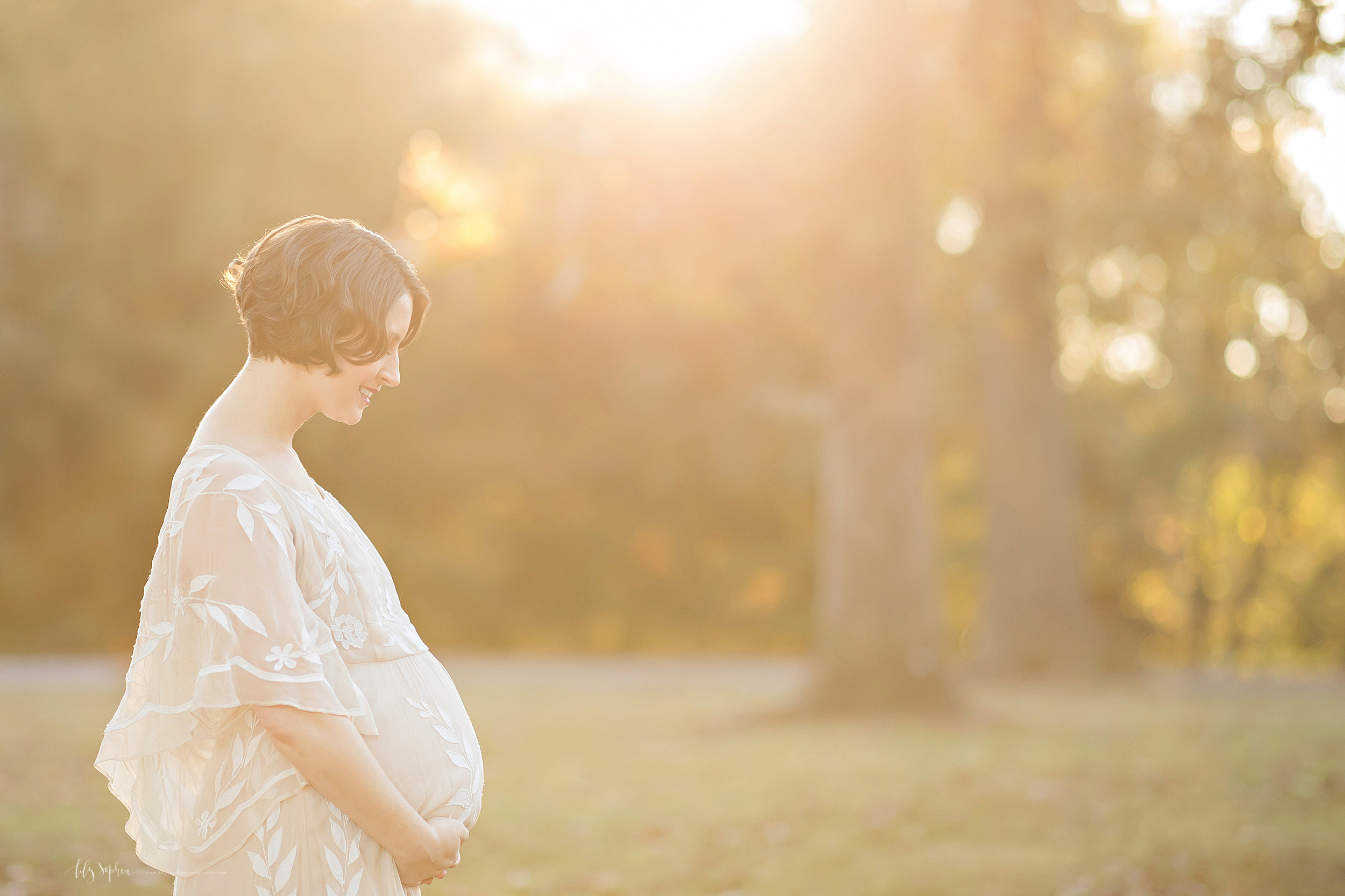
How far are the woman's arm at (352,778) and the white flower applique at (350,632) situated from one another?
0.16 m

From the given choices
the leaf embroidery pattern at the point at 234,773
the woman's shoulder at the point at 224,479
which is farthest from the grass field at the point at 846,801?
the woman's shoulder at the point at 224,479

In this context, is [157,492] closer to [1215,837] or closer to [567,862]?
[567,862]

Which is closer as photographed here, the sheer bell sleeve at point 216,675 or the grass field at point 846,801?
the sheer bell sleeve at point 216,675

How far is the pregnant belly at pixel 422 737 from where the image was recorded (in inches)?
91.7

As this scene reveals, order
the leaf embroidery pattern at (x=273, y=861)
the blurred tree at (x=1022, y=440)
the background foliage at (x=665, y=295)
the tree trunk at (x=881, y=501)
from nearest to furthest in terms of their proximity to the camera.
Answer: the leaf embroidery pattern at (x=273, y=861)
the tree trunk at (x=881, y=501)
the background foliage at (x=665, y=295)
the blurred tree at (x=1022, y=440)

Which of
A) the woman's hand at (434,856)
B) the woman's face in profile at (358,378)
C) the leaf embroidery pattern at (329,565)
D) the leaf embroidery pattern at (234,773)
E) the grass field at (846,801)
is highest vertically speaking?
the woman's face in profile at (358,378)

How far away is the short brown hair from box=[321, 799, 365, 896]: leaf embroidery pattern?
29.2 inches

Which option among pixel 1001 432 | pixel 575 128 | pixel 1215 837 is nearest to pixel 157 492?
pixel 575 128

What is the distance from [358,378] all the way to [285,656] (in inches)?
20.1

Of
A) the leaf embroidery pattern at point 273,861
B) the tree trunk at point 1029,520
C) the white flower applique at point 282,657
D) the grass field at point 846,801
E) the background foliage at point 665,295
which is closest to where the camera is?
the white flower applique at point 282,657

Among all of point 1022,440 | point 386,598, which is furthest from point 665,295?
point 386,598

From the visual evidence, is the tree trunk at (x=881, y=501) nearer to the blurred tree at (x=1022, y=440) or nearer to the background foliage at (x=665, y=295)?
the background foliage at (x=665, y=295)

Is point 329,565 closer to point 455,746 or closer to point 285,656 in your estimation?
point 285,656

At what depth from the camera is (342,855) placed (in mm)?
2238
